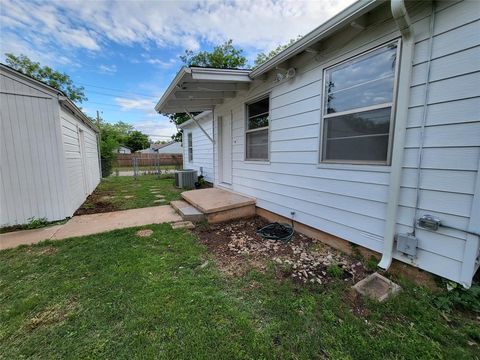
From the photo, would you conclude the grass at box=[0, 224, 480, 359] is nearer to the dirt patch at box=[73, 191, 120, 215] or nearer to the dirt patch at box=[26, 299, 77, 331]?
the dirt patch at box=[26, 299, 77, 331]

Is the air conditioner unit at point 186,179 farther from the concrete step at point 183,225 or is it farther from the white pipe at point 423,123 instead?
the white pipe at point 423,123

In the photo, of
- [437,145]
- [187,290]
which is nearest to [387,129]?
[437,145]

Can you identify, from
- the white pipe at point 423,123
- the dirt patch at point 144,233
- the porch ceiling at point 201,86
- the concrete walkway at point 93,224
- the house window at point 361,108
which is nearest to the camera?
the white pipe at point 423,123

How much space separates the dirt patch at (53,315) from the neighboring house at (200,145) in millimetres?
5474

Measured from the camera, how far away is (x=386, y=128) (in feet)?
7.26

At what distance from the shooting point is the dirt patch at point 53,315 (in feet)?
5.39

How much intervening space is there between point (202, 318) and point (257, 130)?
3629mm

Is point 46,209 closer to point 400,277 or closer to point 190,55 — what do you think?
point 400,277

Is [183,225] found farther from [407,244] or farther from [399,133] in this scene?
[399,133]

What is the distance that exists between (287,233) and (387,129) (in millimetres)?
2070

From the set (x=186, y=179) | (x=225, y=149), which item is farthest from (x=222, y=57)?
(x=225, y=149)

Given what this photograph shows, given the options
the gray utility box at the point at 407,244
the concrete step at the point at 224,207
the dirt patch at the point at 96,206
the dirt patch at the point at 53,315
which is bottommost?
the dirt patch at the point at 96,206

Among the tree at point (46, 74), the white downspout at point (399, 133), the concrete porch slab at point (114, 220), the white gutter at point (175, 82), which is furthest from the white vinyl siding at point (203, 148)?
the tree at point (46, 74)

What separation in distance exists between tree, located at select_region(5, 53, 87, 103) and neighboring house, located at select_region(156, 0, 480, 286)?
20774 mm
